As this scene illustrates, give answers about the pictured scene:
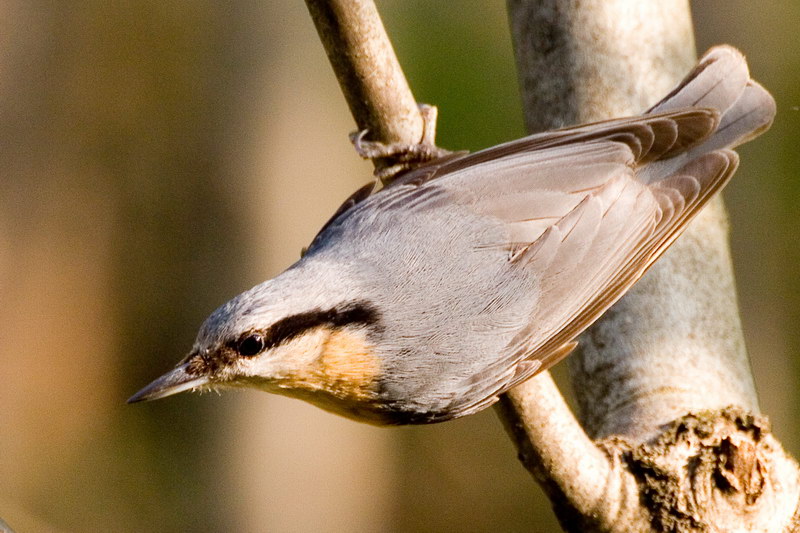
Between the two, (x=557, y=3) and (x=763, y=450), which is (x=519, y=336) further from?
(x=557, y=3)

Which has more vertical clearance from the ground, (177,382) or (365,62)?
(365,62)

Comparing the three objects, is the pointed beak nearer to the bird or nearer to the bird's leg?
the bird

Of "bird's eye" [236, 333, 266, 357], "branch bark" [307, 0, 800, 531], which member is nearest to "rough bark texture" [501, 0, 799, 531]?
"branch bark" [307, 0, 800, 531]

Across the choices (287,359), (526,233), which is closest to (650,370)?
(526,233)

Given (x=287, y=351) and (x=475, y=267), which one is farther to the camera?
(x=475, y=267)

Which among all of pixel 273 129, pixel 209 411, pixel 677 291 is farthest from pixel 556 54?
pixel 209 411

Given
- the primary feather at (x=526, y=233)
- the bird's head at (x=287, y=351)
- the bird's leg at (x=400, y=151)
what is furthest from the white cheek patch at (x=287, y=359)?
the bird's leg at (x=400, y=151)

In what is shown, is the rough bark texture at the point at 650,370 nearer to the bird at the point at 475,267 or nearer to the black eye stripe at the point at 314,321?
the bird at the point at 475,267

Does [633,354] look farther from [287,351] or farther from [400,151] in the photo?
[287,351]
